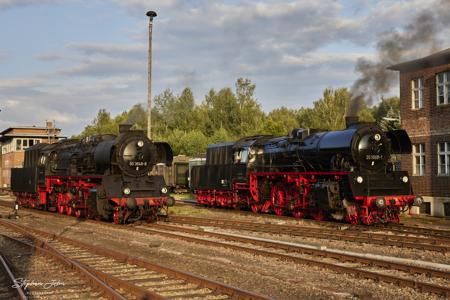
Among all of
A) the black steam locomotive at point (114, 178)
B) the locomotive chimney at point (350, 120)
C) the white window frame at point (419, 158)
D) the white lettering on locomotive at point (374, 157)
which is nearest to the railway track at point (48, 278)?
the black steam locomotive at point (114, 178)

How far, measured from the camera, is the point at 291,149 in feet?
63.2

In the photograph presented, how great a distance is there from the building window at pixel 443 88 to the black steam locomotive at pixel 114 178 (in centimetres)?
1156

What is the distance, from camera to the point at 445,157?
2078 centimetres

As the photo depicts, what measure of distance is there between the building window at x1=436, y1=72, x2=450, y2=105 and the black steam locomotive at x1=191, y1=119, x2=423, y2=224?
188 inches

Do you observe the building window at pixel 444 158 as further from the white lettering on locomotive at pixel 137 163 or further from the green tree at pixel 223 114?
the green tree at pixel 223 114

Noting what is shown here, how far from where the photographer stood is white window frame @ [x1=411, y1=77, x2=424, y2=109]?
22.5 m

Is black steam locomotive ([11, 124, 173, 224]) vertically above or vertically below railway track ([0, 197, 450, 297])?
above

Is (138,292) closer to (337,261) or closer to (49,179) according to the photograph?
(337,261)

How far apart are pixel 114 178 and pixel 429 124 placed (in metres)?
13.4

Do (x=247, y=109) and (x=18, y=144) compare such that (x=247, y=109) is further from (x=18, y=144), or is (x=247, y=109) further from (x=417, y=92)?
(x=417, y=92)

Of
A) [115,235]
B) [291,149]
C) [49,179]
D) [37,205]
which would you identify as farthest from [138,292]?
[37,205]

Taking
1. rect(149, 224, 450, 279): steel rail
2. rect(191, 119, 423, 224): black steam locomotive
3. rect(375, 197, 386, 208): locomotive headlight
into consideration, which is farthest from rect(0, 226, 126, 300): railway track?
rect(375, 197, 386, 208): locomotive headlight

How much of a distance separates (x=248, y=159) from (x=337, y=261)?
1268 cm

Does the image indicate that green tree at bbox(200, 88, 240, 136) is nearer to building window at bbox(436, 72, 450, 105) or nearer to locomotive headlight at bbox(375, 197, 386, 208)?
building window at bbox(436, 72, 450, 105)
